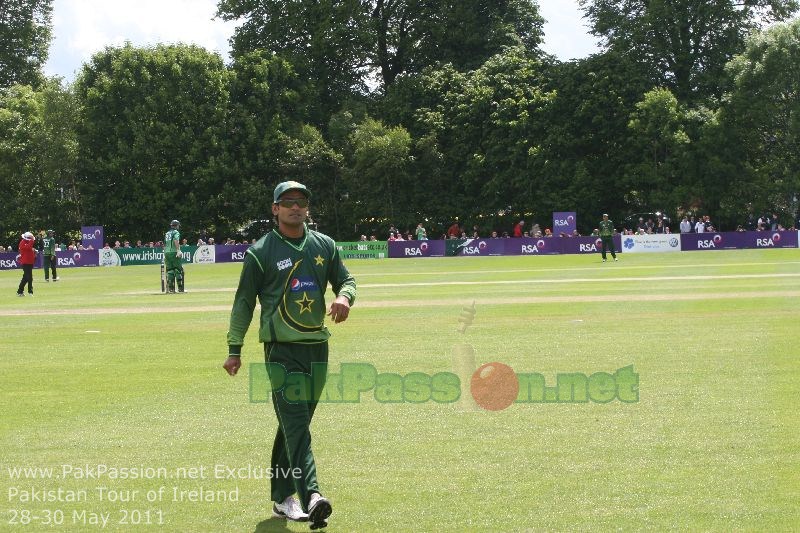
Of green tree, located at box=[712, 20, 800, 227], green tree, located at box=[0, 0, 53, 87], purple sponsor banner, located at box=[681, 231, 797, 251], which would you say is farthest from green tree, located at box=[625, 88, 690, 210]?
green tree, located at box=[0, 0, 53, 87]

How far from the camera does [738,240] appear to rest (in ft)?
172

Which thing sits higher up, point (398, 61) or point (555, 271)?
point (398, 61)

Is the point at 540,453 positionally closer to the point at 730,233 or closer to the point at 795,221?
the point at 730,233

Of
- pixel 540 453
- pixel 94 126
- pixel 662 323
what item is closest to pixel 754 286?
pixel 662 323

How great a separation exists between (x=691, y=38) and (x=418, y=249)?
67.0 ft

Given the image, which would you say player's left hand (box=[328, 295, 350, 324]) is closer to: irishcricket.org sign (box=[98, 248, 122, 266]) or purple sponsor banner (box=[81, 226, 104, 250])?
irishcricket.org sign (box=[98, 248, 122, 266])

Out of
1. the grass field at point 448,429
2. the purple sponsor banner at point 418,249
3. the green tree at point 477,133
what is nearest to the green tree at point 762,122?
the green tree at point 477,133

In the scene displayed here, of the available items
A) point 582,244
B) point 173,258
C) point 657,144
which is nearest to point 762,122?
point 657,144

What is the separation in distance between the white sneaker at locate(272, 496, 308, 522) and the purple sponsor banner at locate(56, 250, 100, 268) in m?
52.7

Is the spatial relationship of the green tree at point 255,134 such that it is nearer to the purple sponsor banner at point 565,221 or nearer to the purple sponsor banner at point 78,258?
the purple sponsor banner at point 78,258

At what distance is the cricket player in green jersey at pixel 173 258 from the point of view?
2745 cm

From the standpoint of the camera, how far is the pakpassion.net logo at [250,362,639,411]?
1081 cm

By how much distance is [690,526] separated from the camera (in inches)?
Result: 253

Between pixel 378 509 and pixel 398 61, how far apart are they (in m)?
65.0
